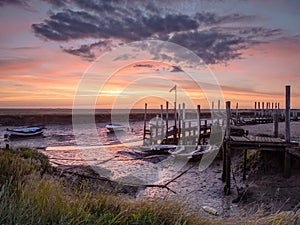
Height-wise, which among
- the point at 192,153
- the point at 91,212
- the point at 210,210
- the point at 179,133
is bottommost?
the point at 210,210

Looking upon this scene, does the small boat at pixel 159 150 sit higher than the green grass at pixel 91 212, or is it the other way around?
the green grass at pixel 91 212

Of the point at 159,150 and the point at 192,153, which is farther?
the point at 159,150

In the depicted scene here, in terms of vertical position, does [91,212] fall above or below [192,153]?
above

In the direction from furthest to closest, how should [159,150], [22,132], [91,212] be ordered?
[22,132]
[159,150]
[91,212]

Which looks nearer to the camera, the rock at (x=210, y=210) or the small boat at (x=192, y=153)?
the rock at (x=210, y=210)

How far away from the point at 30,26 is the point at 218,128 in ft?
59.1

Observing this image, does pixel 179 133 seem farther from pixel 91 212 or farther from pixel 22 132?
pixel 91 212

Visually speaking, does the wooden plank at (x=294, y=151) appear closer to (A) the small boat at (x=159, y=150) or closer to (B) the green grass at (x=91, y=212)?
(B) the green grass at (x=91, y=212)

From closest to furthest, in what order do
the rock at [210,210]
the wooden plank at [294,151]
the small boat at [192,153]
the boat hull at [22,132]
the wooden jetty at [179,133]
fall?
the rock at [210,210] < the wooden plank at [294,151] < the small boat at [192,153] < the wooden jetty at [179,133] < the boat hull at [22,132]

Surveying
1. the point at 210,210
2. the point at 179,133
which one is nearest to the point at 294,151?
the point at 210,210

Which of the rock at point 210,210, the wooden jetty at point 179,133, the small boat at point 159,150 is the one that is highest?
the wooden jetty at point 179,133

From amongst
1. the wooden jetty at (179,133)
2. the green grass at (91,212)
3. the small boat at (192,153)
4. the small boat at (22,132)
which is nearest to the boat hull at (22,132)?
the small boat at (22,132)

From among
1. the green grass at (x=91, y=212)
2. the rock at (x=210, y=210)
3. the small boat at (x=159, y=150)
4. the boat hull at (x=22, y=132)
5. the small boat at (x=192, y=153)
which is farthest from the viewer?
the boat hull at (x=22, y=132)

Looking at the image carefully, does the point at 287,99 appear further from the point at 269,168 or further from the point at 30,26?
the point at 30,26
